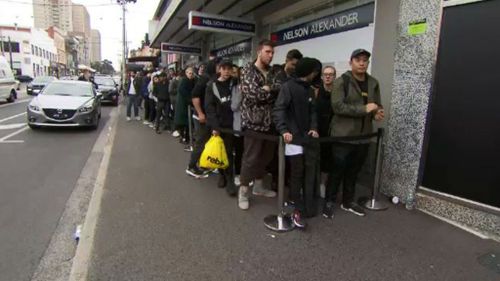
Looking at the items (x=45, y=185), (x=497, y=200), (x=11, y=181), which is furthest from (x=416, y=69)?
(x=11, y=181)

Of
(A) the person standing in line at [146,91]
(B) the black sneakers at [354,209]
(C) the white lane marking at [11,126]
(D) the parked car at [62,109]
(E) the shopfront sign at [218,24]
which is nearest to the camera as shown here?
(B) the black sneakers at [354,209]

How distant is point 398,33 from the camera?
504 cm

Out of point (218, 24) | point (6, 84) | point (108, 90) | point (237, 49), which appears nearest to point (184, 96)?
point (218, 24)

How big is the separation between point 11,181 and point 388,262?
5354 mm

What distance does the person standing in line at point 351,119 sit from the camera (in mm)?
4426

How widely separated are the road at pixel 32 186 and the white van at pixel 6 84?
9.82 meters

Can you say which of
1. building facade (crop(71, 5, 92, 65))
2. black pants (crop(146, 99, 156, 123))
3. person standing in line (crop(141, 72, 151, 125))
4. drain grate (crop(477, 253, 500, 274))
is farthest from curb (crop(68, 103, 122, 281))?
building facade (crop(71, 5, 92, 65))

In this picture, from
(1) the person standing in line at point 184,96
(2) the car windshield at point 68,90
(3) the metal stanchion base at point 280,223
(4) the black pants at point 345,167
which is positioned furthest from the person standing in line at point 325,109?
(2) the car windshield at point 68,90

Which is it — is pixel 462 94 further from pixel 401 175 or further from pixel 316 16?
pixel 316 16

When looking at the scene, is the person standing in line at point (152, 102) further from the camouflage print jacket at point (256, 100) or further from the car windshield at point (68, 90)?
the camouflage print jacket at point (256, 100)

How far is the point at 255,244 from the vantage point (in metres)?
3.83

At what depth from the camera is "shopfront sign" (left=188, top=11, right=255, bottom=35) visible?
356 inches

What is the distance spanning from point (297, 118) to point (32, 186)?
405 cm

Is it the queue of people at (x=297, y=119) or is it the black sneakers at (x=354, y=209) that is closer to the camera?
the queue of people at (x=297, y=119)
